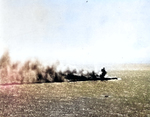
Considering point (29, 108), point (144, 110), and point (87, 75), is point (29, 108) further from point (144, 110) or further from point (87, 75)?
point (87, 75)

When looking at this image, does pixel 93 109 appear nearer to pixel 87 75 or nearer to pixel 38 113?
pixel 38 113

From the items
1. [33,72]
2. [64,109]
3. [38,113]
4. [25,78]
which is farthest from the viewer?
[25,78]

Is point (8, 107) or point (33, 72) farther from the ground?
point (33, 72)

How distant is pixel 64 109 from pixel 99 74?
95.7 m

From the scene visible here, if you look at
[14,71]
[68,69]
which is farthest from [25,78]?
[68,69]

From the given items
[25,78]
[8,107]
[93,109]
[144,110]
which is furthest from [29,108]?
[25,78]

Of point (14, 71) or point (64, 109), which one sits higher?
point (14, 71)

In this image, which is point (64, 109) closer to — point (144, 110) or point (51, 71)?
point (144, 110)

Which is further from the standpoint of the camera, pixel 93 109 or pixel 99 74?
pixel 99 74

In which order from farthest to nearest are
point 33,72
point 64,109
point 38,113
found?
point 33,72, point 64,109, point 38,113

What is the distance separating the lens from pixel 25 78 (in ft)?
508

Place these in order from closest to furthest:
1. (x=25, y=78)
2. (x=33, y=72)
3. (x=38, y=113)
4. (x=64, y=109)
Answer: (x=38, y=113), (x=64, y=109), (x=33, y=72), (x=25, y=78)

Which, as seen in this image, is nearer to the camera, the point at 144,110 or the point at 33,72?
the point at 144,110

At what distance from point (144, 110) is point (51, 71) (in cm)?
9100
